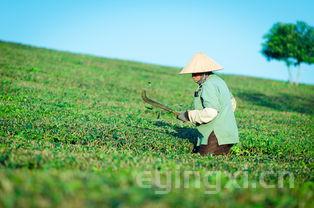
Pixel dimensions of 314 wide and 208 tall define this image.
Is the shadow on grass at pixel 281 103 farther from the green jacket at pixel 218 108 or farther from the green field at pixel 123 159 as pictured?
the green jacket at pixel 218 108

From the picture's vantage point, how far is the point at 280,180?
632cm

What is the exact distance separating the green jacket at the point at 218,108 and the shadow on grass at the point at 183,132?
44.9 inches

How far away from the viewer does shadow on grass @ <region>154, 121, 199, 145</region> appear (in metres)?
11.7

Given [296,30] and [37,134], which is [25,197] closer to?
[37,134]

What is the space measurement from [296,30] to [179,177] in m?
71.8

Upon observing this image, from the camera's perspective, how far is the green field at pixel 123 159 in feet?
13.1

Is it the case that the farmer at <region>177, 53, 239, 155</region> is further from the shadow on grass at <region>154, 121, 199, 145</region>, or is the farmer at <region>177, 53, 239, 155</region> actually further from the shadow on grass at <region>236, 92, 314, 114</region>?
the shadow on grass at <region>236, 92, 314, 114</region>

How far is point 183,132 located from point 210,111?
371 cm

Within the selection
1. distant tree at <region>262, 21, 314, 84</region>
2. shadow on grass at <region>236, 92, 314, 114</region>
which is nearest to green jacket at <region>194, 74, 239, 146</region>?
shadow on grass at <region>236, 92, 314, 114</region>

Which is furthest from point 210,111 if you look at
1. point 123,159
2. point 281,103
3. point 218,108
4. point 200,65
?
point 281,103

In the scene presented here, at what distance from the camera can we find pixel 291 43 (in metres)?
69.8

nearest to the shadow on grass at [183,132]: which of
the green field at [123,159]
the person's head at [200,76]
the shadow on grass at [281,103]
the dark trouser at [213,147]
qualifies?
the green field at [123,159]

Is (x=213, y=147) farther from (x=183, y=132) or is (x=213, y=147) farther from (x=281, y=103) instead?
(x=281, y=103)

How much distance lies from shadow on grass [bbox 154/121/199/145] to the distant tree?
188 ft
